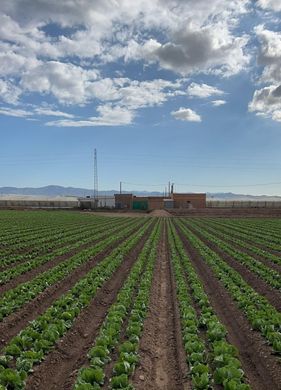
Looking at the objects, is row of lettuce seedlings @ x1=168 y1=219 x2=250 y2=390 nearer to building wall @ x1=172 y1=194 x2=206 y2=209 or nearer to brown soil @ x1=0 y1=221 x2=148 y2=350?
brown soil @ x1=0 y1=221 x2=148 y2=350

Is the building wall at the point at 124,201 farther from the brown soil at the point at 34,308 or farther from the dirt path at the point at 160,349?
the dirt path at the point at 160,349

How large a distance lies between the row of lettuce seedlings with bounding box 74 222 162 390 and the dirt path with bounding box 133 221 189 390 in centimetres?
20

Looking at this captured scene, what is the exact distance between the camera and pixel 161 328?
9.80 meters

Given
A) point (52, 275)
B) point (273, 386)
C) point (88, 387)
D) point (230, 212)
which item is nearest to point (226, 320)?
point (273, 386)

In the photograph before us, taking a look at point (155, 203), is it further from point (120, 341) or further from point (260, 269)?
point (120, 341)

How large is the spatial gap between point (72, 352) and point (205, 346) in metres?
2.73

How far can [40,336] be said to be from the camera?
823cm

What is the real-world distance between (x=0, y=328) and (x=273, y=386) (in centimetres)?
594

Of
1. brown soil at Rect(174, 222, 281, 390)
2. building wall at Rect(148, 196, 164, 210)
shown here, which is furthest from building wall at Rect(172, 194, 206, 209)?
brown soil at Rect(174, 222, 281, 390)

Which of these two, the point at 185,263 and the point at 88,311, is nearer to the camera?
the point at 88,311

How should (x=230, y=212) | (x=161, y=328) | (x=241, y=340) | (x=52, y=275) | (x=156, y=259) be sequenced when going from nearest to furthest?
1. (x=241, y=340)
2. (x=161, y=328)
3. (x=52, y=275)
4. (x=156, y=259)
5. (x=230, y=212)

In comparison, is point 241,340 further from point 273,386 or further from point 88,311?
point 88,311

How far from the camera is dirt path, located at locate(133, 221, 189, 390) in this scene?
6.85 m

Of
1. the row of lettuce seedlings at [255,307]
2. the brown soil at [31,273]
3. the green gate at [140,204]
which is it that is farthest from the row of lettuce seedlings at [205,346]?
the green gate at [140,204]
